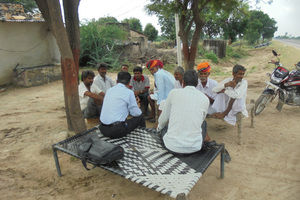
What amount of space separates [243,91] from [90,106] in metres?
2.92

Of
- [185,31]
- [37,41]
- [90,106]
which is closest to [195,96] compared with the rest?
[90,106]

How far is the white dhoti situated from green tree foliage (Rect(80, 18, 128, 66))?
410 inches

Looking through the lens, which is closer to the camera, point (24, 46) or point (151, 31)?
point (24, 46)

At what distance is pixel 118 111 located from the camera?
10.4 ft

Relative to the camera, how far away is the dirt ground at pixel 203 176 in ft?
8.48

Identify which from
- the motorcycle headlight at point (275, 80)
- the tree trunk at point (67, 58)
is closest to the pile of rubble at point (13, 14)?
the tree trunk at point (67, 58)

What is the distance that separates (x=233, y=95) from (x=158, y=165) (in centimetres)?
186

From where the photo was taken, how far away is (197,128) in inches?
95.5

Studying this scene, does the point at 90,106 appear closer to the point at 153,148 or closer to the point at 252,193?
the point at 153,148

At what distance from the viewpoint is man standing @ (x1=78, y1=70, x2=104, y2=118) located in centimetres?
426

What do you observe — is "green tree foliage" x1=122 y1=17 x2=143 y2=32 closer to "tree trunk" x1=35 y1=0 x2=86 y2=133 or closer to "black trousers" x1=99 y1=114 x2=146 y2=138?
"tree trunk" x1=35 y1=0 x2=86 y2=133

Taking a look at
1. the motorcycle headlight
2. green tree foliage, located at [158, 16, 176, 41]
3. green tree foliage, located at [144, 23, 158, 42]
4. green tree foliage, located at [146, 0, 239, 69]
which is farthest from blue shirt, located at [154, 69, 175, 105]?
green tree foliage, located at [144, 23, 158, 42]

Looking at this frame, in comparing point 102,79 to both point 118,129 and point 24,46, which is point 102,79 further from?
point 24,46

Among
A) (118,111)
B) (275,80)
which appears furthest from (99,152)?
(275,80)
